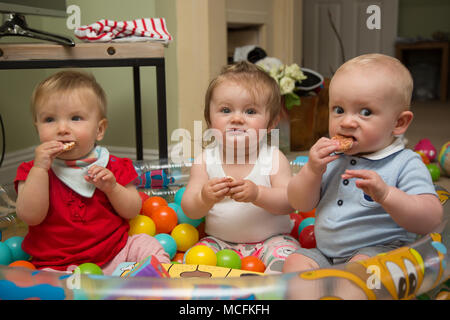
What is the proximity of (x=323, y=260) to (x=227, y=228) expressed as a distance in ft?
0.90

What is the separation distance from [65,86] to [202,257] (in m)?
0.47

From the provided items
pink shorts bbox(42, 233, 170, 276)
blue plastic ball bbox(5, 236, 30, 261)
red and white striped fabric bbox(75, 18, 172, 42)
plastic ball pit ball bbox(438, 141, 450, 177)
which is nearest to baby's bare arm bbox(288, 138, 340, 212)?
pink shorts bbox(42, 233, 170, 276)

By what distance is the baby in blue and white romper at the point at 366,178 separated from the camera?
0.80 metres

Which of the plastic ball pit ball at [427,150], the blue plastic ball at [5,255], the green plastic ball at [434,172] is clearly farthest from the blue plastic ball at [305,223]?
the plastic ball pit ball at [427,150]

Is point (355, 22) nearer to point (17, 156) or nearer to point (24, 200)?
point (17, 156)

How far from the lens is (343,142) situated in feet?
2.69

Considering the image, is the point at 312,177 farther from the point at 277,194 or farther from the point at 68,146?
the point at 68,146

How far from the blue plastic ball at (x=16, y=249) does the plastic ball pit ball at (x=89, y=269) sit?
9.5 inches

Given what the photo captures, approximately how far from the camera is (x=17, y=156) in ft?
6.54

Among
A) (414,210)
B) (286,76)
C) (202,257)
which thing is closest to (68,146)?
(202,257)

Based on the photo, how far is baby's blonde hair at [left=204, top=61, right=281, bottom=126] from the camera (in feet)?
3.49

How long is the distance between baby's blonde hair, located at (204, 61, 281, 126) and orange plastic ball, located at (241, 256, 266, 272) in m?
0.32

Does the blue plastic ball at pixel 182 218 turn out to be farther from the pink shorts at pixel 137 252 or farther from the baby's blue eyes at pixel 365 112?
the baby's blue eyes at pixel 365 112
